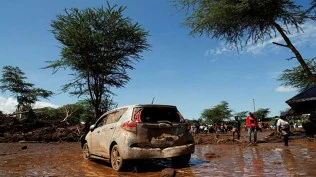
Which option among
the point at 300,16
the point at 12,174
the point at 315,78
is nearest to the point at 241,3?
the point at 300,16

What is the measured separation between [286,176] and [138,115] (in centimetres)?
401

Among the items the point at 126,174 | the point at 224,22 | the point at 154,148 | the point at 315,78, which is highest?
the point at 224,22

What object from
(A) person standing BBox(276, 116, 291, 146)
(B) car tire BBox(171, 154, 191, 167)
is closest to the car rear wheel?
(B) car tire BBox(171, 154, 191, 167)

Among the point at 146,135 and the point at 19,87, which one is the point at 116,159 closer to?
the point at 146,135

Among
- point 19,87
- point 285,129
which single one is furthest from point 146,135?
point 19,87

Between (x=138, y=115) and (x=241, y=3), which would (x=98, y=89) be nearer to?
(x=241, y=3)

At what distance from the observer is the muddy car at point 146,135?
9023 millimetres

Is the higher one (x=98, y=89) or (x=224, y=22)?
(x=224, y=22)

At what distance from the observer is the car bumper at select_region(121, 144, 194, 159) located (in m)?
8.92

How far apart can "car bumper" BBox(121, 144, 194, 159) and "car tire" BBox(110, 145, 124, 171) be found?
285 millimetres

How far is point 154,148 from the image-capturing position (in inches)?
360

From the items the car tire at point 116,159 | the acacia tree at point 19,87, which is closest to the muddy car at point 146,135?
the car tire at point 116,159

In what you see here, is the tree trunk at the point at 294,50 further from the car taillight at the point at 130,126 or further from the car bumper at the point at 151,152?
the car taillight at the point at 130,126

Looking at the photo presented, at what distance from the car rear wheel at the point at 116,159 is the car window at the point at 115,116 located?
98 centimetres
